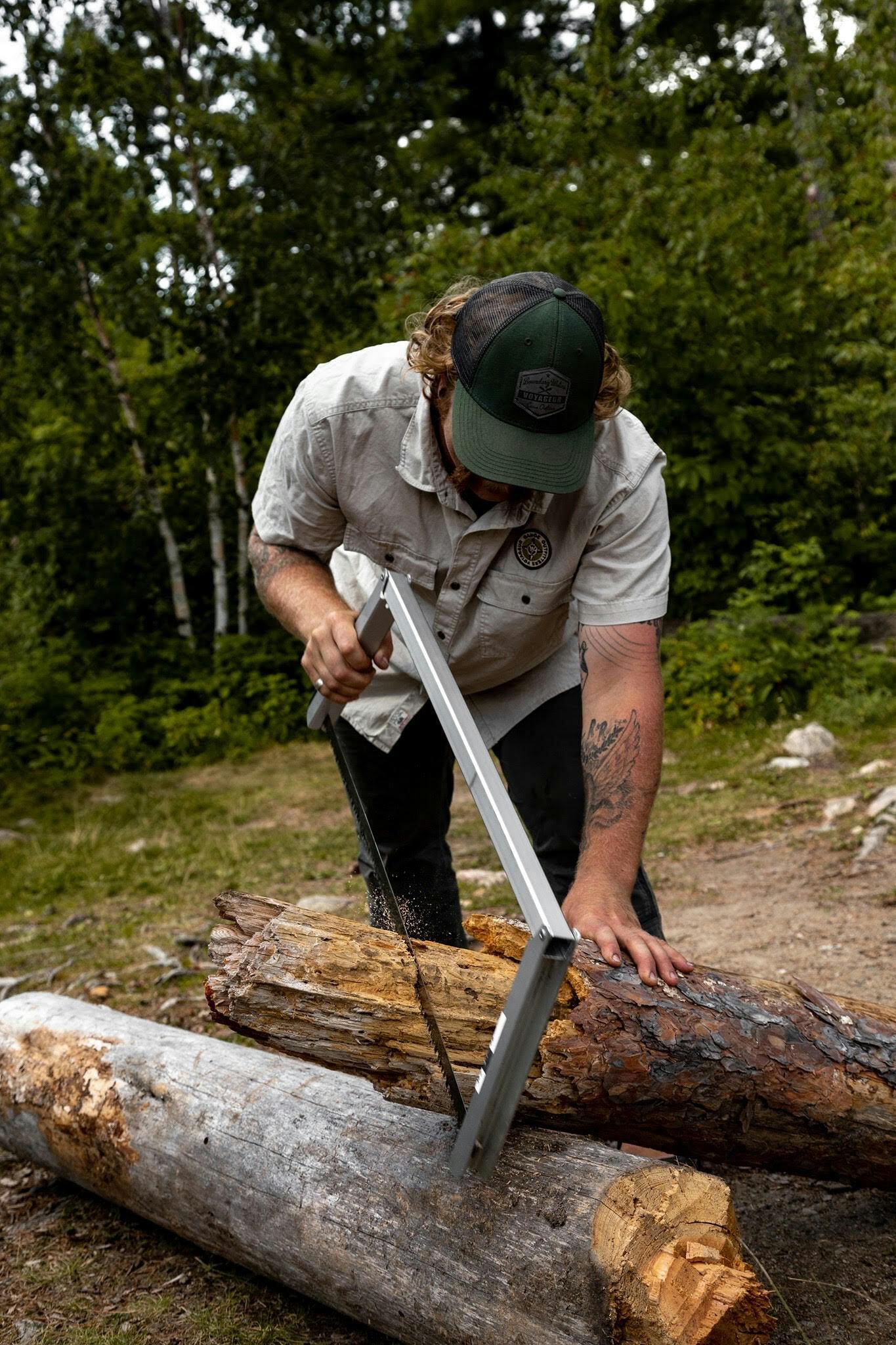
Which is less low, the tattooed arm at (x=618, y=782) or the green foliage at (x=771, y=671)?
the tattooed arm at (x=618, y=782)

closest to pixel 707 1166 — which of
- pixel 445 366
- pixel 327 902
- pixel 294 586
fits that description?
pixel 294 586

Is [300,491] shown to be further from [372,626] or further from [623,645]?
[623,645]

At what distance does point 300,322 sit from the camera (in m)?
11.7

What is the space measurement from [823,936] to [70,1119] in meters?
2.85

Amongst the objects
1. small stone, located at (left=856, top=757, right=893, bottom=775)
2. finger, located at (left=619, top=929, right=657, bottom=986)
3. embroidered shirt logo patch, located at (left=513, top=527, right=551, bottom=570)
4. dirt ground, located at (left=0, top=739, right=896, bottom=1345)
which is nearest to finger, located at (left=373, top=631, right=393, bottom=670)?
embroidered shirt logo patch, located at (left=513, top=527, right=551, bottom=570)

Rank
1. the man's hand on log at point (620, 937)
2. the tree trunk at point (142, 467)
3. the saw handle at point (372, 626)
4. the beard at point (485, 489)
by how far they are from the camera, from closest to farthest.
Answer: the man's hand on log at point (620, 937) < the saw handle at point (372, 626) < the beard at point (485, 489) < the tree trunk at point (142, 467)

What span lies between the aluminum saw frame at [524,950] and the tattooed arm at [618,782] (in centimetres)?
50

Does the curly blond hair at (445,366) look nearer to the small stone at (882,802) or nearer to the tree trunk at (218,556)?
the small stone at (882,802)

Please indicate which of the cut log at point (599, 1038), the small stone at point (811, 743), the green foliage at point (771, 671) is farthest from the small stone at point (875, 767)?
the cut log at point (599, 1038)

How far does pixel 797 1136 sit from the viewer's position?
230 centimetres

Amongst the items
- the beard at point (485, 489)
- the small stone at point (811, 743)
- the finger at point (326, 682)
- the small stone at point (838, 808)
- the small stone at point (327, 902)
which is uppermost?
the beard at point (485, 489)

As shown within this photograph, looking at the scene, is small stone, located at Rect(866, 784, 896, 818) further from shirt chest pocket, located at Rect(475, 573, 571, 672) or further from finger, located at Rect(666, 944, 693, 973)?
finger, located at Rect(666, 944, 693, 973)

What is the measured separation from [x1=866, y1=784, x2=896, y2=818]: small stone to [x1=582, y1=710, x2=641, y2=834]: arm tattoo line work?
368 centimetres

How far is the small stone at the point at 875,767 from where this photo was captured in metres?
6.82
